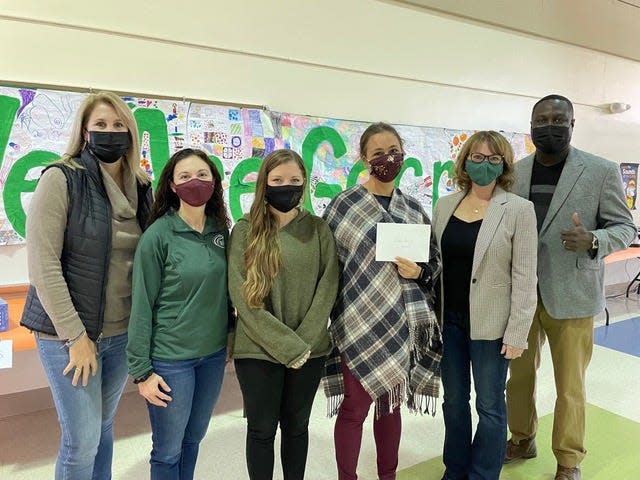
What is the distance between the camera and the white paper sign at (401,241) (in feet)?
5.50

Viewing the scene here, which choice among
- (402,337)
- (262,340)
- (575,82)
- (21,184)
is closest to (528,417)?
(402,337)

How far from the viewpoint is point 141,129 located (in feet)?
9.11

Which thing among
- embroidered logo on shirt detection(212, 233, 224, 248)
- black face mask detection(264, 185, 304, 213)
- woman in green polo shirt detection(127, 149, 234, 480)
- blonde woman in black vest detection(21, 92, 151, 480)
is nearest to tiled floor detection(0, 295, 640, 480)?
woman in green polo shirt detection(127, 149, 234, 480)

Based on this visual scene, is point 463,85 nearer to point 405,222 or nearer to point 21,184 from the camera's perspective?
point 405,222

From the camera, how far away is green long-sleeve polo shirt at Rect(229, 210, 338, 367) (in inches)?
60.5

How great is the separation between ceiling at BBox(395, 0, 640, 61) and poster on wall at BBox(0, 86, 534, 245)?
1.09 m

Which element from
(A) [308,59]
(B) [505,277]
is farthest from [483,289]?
(A) [308,59]

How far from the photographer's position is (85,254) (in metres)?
1.42

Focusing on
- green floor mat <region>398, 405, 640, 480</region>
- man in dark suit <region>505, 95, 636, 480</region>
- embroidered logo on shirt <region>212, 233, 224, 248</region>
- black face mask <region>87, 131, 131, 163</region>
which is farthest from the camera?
green floor mat <region>398, 405, 640, 480</region>

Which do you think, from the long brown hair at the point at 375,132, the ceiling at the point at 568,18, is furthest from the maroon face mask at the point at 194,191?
the ceiling at the point at 568,18

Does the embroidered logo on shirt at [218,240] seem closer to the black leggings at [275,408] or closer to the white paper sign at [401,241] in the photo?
the black leggings at [275,408]

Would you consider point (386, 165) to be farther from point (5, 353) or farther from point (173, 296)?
point (5, 353)

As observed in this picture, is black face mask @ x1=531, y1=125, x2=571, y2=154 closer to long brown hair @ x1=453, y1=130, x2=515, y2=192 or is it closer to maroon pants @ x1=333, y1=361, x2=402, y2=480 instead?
long brown hair @ x1=453, y1=130, x2=515, y2=192

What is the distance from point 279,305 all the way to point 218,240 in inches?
12.5
